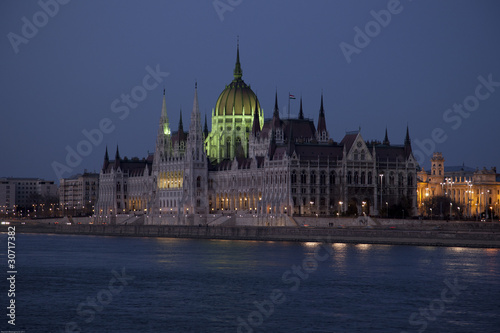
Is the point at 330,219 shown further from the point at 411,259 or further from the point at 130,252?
the point at 411,259

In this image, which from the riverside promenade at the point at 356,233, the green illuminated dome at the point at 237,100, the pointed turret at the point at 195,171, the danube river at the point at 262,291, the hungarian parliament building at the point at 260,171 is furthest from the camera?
the green illuminated dome at the point at 237,100

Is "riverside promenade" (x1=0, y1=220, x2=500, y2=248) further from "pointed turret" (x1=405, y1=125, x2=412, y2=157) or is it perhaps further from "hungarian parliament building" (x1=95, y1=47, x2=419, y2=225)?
"pointed turret" (x1=405, y1=125, x2=412, y2=157)

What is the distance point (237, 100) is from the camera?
189500mm

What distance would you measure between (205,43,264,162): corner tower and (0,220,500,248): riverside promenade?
38.3m

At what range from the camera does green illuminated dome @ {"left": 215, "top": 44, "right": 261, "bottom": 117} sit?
18916 cm

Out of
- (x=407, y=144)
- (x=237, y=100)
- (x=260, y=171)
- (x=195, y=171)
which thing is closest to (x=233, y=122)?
(x=237, y=100)

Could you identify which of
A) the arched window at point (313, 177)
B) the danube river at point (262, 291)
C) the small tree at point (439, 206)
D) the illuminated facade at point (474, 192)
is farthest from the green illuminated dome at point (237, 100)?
the danube river at point (262, 291)

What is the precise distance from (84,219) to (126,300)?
130 metres

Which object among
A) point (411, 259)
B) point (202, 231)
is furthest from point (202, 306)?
point (202, 231)

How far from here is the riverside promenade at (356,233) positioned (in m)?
102

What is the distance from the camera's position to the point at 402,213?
459 ft

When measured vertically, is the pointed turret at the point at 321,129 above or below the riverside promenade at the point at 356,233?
above

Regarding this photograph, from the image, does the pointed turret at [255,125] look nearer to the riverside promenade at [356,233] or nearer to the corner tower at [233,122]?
the corner tower at [233,122]

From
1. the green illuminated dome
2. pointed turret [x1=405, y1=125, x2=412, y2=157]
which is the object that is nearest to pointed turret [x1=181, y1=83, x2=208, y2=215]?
the green illuminated dome
